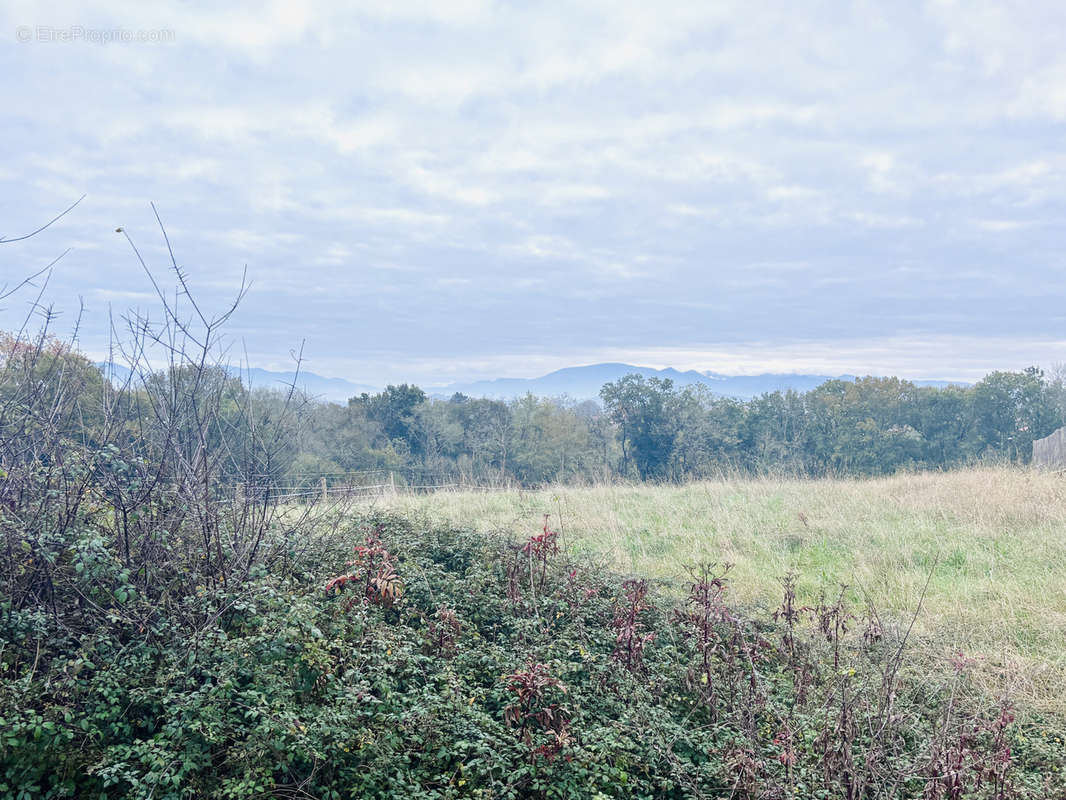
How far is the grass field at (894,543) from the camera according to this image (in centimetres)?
452

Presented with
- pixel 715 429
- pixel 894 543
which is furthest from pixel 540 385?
pixel 894 543

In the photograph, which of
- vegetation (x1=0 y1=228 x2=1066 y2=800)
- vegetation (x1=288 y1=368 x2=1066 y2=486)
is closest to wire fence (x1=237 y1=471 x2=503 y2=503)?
vegetation (x1=0 y1=228 x2=1066 y2=800)

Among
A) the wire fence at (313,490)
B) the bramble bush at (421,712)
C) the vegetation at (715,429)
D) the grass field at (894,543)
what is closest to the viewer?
the bramble bush at (421,712)

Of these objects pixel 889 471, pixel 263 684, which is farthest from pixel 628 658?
pixel 889 471

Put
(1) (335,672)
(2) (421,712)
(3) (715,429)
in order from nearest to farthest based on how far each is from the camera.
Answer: (2) (421,712), (1) (335,672), (3) (715,429)

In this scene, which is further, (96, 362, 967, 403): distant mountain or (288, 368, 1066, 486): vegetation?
(288, 368, 1066, 486): vegetation

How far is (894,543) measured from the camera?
23.9ft

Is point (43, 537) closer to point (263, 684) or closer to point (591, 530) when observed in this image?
point (263, 684)

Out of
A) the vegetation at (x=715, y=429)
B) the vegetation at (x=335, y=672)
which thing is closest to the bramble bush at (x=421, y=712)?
the vegetation at (x=335, y=672)

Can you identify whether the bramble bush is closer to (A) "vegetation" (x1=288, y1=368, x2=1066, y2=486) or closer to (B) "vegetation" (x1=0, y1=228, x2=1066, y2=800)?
(B) "vegetation" (x1=0, y1=228, x2=1066, y2=800)

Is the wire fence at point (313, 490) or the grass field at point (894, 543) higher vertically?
the wire fence at point (313, 490)

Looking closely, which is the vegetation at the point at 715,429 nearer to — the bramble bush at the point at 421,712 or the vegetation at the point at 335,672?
the vegetation at the point at 335,672

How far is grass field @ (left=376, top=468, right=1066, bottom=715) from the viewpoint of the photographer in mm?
4520

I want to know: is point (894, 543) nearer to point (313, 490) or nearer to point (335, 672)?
point (313, 490)
